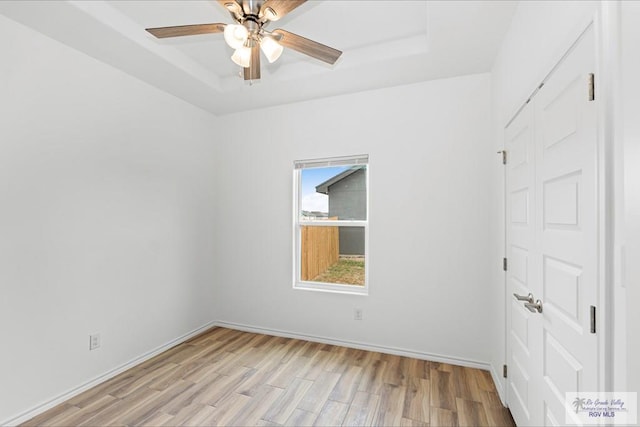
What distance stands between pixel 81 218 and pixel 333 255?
7.74 feet

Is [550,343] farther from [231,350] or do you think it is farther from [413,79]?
[231,350]

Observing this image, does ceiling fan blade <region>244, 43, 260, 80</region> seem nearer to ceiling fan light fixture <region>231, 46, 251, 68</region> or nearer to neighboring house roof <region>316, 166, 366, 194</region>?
ceiling fan light fixture <region>231, 46, 251, 68</region>

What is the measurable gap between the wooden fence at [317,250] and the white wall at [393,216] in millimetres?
Result: 202

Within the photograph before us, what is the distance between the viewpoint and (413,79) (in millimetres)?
2816

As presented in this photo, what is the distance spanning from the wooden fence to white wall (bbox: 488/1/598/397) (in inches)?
62.5

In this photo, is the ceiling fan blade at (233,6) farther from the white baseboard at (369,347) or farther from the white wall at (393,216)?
the white baseboard at (369,347)

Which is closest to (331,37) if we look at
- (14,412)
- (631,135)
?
(631,135)

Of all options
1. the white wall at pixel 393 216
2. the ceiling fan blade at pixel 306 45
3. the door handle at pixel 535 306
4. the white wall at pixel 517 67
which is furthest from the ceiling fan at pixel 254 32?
the door handle at pixel 535 306

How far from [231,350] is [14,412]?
1.58 meters

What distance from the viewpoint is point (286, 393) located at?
2309 millimetres

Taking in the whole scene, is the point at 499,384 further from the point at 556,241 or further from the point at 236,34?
the point at 236,34

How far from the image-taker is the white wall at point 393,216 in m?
2.72

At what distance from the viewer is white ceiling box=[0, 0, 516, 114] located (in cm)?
195

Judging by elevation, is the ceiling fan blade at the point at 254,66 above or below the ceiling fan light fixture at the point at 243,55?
above
